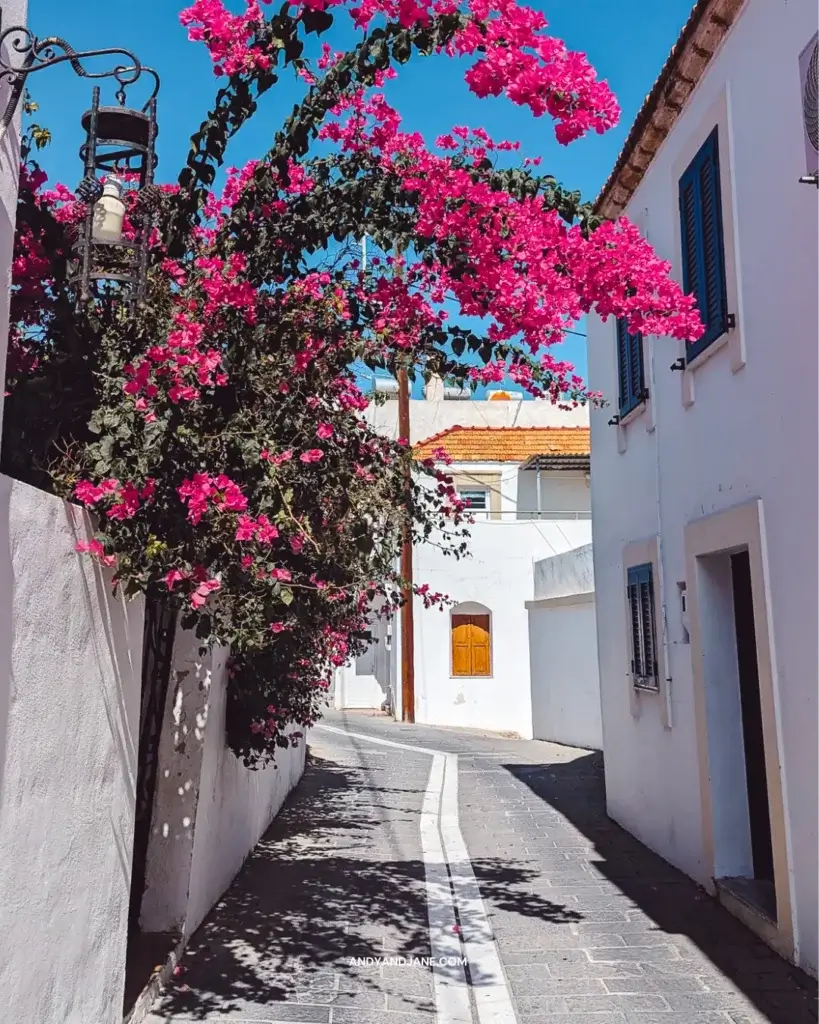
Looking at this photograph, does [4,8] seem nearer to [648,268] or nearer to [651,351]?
[648,268]

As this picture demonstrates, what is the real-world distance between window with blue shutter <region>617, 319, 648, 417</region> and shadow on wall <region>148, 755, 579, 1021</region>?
13.7 feet

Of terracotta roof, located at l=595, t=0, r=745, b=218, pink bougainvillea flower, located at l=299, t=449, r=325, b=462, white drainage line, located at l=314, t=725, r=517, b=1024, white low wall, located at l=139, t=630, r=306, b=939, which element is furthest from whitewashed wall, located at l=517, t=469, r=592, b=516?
pink bougainvillea flower, located at l=299, t=449, r=325, b=462

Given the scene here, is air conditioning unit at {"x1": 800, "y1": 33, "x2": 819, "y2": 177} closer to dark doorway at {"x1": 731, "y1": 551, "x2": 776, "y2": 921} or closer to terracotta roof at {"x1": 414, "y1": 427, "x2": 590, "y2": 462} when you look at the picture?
dark doorway at {"x1": 731, "y1": 551, "x2": 776, "y2": 921}

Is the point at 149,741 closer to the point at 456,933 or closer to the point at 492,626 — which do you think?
the point at 456,933

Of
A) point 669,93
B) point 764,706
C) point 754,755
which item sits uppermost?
→ point 669,93

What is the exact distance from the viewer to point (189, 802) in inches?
221

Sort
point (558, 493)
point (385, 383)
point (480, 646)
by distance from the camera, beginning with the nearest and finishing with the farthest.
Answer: point (385, 383) → point (480, 646) → point (558, 493)

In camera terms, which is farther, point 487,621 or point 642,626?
point 487,621

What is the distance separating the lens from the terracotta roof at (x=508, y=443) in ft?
77.6

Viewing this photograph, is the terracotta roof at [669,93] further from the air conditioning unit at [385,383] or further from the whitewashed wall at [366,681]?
the whitewashed wall at [366,681]

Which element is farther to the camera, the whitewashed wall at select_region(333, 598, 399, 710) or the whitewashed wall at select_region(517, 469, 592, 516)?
the whitewashed wall at select_region(333, 598, 399, 710)

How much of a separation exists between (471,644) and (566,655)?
15.1 ft

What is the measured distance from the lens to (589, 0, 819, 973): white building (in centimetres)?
527

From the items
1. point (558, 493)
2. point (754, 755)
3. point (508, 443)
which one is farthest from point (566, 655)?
point (754, 755)
